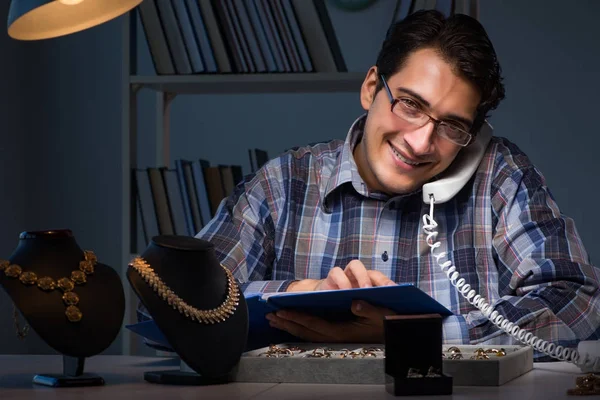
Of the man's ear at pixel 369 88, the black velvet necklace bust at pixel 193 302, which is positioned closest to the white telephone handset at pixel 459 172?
the man's ear at pixel 369 88

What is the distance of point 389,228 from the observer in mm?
1938

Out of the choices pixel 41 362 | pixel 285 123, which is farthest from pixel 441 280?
pixel 285 123

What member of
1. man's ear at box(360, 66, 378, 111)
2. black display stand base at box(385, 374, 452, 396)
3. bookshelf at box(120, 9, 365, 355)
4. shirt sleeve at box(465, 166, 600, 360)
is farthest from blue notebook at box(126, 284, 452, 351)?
bookshelf at box(120, 9, 365, 355)

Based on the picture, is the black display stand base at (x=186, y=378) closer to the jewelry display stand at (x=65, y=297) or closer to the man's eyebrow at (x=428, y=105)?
the jewelry display stand at (x=65, y=297)

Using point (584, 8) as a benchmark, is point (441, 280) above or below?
below

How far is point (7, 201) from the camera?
3.76 meters

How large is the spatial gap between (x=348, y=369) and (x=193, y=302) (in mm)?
201

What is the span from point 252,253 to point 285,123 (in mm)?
2014

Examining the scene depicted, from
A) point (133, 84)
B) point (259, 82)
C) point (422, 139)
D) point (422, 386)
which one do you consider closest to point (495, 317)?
point (422, 139)

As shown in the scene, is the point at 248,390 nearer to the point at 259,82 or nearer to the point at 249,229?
the point at 249,229

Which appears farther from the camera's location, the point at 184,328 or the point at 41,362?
the point at 41,362

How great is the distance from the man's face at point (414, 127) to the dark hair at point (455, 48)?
2cm

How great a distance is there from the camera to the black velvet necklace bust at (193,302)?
1.00m

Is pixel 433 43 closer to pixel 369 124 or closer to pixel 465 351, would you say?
pixel 369 124
